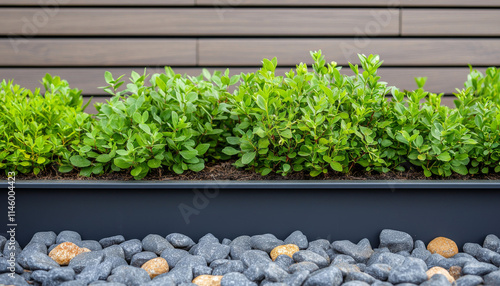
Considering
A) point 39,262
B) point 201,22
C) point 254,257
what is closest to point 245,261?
point 254,257

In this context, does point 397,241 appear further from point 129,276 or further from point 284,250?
point 129,276

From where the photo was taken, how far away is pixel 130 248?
4.90 ft

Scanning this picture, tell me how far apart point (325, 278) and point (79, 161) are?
121 cm

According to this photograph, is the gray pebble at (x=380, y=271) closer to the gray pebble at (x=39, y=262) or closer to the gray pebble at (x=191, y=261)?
the gray pebble at (x=191, y=261)

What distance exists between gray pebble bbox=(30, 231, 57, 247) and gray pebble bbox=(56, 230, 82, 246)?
0.08 feet

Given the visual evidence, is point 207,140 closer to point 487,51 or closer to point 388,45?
point 388,45

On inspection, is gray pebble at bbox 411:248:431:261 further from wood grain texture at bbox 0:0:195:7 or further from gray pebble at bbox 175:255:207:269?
wood grain texture at bbox 0:0:195:7

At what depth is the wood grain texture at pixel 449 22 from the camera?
308 centimetres

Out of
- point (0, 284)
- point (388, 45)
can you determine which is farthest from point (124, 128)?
point (388, 45)

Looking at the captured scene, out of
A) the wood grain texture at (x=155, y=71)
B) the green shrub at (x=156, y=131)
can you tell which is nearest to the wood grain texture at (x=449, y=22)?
the wood grain texture at (x=155, y=71)

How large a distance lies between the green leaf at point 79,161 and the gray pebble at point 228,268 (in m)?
0.81

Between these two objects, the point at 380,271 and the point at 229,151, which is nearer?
the point at 380,271

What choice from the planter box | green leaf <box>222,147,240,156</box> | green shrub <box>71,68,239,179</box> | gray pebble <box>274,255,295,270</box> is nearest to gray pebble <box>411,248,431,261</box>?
the planter box

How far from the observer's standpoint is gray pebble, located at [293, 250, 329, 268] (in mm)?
1362
